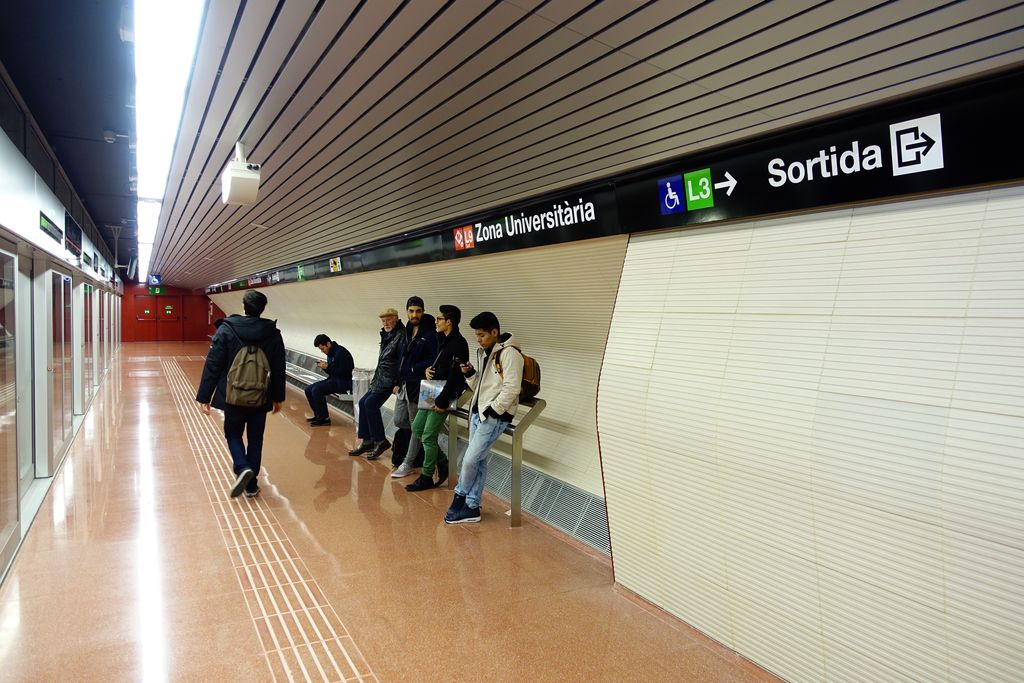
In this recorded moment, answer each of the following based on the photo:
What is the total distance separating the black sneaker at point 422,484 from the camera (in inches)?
198

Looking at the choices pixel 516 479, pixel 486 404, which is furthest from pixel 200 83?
pixel 516 479

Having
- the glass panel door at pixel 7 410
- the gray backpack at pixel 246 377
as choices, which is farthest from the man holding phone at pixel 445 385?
the glass panel door at pixel 7 410

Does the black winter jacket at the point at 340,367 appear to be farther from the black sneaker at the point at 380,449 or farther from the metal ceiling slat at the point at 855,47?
the metal ceiling slat at the point at 855,47

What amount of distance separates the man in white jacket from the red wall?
1095 inches

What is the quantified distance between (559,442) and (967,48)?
4.00 metres

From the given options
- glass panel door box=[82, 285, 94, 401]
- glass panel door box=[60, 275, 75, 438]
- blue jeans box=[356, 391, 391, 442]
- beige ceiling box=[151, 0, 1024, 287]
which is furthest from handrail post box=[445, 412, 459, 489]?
glass panel door box=[82, 285, 94, 401]

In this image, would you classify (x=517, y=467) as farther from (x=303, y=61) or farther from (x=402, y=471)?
(x=303, y=61)

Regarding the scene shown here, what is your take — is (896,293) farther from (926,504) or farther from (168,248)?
(168,248)

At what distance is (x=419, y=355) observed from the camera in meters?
5.27

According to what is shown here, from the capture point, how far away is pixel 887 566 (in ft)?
7.01

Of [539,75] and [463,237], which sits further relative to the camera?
[463,237]

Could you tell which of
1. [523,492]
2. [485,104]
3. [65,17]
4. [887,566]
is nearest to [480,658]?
[887,566]

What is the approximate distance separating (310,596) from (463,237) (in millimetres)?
3261

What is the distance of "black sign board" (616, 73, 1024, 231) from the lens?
200 cm
